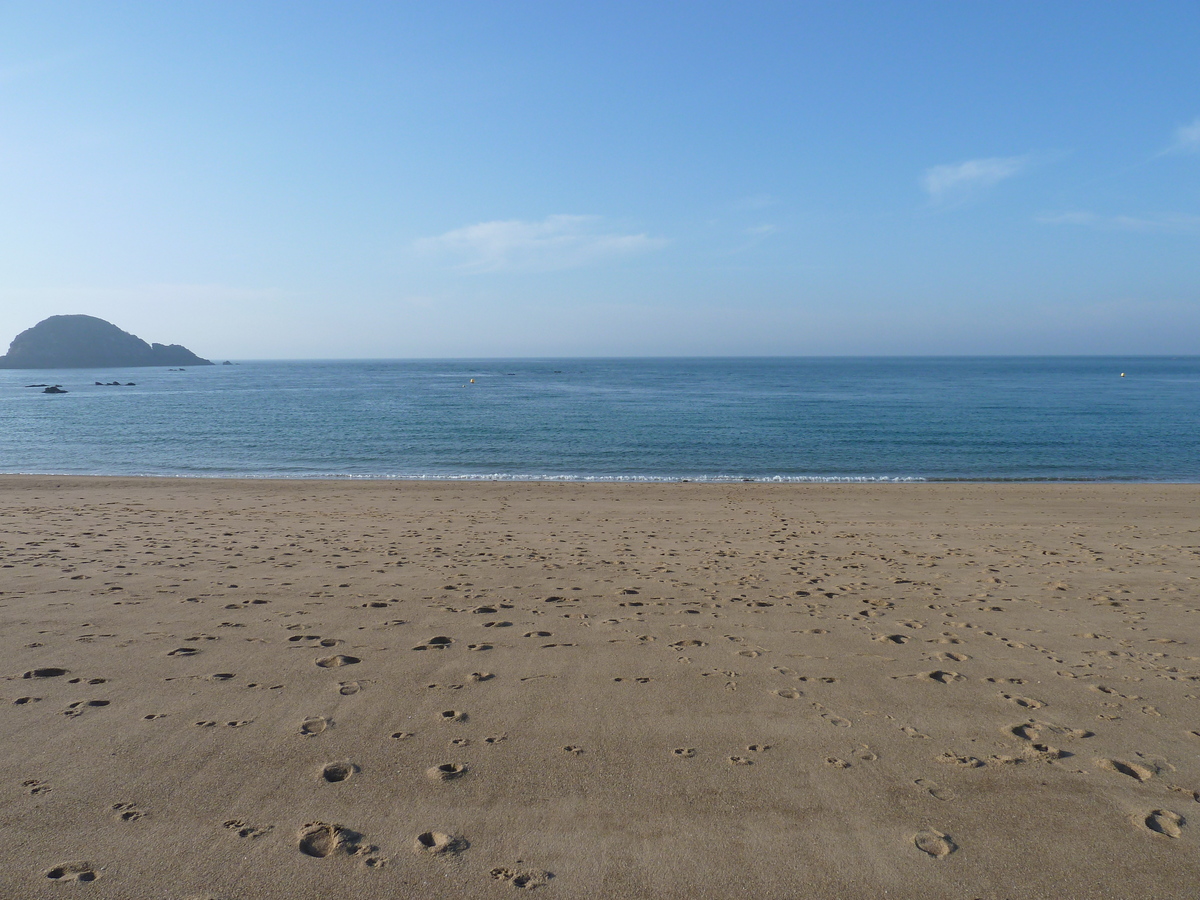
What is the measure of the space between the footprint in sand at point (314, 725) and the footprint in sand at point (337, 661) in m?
1.07

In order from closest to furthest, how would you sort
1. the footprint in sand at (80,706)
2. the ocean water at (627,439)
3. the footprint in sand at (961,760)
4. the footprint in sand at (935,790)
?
the footprint in sand at (935,790)
the footprint in sand at (961,760)
the footprint in sand at (80,706)
the ocean water at (627,439)

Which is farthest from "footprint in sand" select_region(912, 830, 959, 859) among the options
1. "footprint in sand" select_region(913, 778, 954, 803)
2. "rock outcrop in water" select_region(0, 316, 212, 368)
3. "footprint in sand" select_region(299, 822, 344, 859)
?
"rock outcrop in water" select_region(0, 316, 212, 368)

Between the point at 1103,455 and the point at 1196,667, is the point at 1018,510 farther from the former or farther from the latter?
the point at 1103,455

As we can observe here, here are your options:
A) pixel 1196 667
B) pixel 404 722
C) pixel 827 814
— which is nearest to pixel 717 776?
pixel 827 814

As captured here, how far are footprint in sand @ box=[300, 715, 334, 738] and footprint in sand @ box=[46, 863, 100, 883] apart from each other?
159cm

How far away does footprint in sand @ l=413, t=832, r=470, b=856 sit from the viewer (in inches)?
157

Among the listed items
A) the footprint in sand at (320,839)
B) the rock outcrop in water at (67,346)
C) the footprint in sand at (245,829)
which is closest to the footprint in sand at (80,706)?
the footprint in sand at (245,829)

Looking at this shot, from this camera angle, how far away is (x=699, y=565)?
431 inches

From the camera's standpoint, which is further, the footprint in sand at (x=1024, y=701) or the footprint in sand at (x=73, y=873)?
the footprint in sand at (x=1024, y=701)

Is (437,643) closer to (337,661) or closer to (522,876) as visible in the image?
(337,661)

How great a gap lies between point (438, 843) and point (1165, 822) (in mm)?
4711

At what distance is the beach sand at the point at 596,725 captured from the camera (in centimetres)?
391

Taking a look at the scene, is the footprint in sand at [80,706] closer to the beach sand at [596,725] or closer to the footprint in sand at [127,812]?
the beach sand at [596,725]

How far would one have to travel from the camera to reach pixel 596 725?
18.0 ft
